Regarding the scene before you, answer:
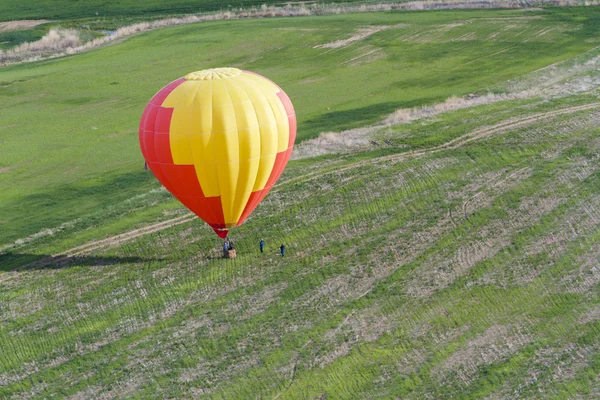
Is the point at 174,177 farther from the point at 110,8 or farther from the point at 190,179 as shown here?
the point at 110,8

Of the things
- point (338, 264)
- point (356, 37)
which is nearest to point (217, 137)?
point (338, 264)

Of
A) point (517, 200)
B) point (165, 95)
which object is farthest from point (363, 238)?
point (165, 95)

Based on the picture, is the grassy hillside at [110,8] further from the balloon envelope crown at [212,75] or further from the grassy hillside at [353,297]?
the balloon envelope crown at [212,75]

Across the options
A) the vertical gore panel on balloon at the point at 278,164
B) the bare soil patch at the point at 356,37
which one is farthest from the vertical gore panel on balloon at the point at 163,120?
the bare soil patch at the point at 356,37

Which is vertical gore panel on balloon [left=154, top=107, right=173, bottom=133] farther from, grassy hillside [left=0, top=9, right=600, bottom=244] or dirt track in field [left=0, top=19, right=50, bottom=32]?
dirt track in field [left=0, top=19, right=50, bottom=32]

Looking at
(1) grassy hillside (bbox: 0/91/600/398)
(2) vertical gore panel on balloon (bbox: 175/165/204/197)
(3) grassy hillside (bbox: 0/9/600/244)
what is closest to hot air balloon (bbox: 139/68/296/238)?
(2) vertical gore panel on balloon (bbox: 175/165/204/197)

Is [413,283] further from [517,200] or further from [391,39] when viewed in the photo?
[391,39]
